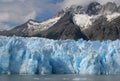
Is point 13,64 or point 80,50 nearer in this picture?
point 13,64

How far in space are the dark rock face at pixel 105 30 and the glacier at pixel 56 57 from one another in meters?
116

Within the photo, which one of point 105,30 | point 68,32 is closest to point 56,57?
point 105,30

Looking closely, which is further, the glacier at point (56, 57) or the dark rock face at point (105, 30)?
the dark rock face at point (105, 30)

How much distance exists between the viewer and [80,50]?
190ft

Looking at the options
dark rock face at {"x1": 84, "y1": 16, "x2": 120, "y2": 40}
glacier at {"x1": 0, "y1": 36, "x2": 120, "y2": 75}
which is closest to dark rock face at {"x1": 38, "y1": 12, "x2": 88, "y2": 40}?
dark rock face at {"x1": 84, "y1": 16, "x2": 120, "y2": 40}

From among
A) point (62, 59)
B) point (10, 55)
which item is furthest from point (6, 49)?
point (62, 59)

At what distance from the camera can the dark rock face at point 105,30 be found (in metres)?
176

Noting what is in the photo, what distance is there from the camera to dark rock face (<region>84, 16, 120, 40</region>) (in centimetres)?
17562

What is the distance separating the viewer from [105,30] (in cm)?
17888

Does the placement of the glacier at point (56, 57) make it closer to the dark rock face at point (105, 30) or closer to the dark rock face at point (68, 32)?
the dark rock face at point (105, 30)

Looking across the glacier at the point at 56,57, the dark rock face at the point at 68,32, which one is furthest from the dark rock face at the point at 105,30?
the glacier at the point at 56,57

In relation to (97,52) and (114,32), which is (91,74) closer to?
(97,52)

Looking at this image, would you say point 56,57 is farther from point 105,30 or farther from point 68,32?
point 68,32

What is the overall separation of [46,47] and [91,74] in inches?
322
